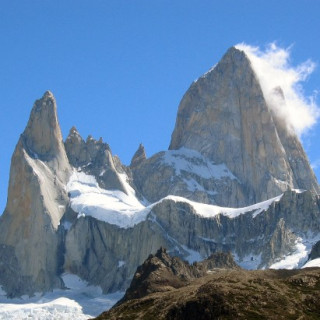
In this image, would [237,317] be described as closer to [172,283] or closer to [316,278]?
[316,278]

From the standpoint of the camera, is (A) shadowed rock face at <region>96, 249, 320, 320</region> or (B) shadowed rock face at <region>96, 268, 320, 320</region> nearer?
(B) shadowed rock face at <region>96, 268, 320, 320</region>

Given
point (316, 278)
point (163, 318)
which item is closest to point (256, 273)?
point (316, 278)

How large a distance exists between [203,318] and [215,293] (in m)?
4.73

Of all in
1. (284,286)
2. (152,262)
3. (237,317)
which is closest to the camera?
(237,317)

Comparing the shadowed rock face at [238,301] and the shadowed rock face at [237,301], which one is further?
the shadowed rock face at [237,301]

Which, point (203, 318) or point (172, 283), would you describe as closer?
point (203, 318)

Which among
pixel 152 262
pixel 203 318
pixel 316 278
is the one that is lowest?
pixel 203 318

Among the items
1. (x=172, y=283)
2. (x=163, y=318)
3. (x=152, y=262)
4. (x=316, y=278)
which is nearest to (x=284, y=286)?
(x=316, y=278)

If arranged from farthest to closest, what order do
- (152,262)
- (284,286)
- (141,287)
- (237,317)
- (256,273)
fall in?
(152,262) → (141,287) → (256,273) → (284,286) → (237,317)

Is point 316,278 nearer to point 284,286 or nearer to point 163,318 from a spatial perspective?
point 284,286

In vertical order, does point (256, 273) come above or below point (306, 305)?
above

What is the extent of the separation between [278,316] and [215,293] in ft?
30.2

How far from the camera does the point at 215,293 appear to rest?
135 metres

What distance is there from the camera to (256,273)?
163 m
